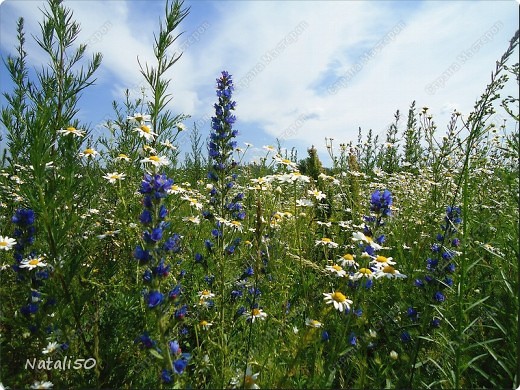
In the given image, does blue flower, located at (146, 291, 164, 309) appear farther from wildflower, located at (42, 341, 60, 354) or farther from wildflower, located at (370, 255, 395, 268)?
wildflower, located at (370, 255, 395, 268)

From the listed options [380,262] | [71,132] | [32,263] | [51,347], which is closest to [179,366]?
[51,347]

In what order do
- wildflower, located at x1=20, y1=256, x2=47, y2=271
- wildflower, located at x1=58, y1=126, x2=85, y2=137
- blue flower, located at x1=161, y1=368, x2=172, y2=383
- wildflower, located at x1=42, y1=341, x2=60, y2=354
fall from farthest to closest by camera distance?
wildflower, located at x1=58, y1=126, x2=85, y2=137 < wildflower, located at x1=20, y1=256, x2=47, y2=271 < wildflower, located at x1=42, y1=341, x2=60, y2=354 < blue flower, located at x1=161, y1=368, x2=172, y2=383

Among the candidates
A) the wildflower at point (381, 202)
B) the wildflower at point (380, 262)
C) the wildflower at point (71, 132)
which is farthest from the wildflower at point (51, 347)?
the wildflower at point (381, 202)

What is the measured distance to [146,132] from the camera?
2.87 meters

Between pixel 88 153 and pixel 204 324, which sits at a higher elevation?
pixel 88 153

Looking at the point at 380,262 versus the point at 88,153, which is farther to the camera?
the point at 88,153

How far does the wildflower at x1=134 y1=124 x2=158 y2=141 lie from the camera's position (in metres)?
2.74

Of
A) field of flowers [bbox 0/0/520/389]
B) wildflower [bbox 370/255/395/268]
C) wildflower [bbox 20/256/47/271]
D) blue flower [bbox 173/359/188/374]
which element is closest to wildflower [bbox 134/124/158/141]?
field of flowers [bbox 0/0/520/389]

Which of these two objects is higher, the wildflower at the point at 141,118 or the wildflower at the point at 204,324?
the wildflower at the point at 141,118

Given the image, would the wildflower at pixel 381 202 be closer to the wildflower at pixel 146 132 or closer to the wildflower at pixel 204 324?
the wildflower at pixel 204 324

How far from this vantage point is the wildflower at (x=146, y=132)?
2739 mm

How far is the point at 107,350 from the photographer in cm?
236

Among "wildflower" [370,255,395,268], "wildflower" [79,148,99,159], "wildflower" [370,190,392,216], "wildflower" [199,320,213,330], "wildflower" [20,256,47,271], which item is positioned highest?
"wildflower" [79,148,99,159]

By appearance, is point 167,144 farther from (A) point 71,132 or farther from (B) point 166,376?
(B) point 166,376
